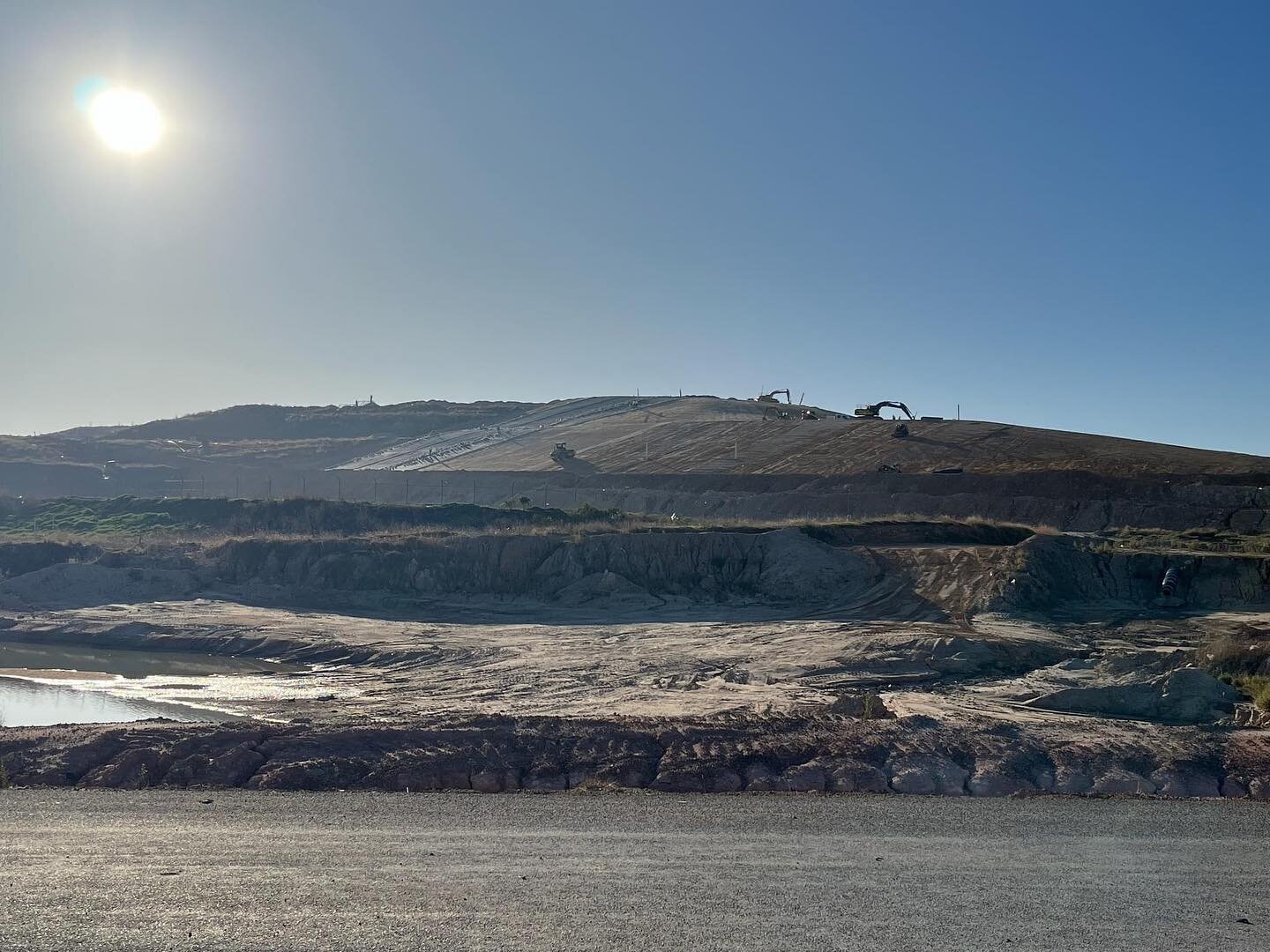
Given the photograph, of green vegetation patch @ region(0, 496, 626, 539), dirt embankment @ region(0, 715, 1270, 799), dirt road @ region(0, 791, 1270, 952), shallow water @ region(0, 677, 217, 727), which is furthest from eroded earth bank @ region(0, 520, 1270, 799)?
green vegetation patch @ region(0, 496, 626, 539)

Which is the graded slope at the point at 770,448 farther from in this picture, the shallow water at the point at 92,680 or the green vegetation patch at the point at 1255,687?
the shallow water at the point at 92,680

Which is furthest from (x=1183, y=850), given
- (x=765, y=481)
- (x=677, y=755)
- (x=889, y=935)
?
(x=765, y=481)

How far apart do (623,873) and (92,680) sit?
23.3m

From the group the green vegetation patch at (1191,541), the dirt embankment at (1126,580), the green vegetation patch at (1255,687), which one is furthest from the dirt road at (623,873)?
the green vegetation patch at (1191,541)

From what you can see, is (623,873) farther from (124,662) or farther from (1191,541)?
(1191,541)

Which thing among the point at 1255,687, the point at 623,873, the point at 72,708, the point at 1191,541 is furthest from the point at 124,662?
the point at 1191,541

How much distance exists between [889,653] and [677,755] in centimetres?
1214

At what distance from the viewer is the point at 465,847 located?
41.0 feet

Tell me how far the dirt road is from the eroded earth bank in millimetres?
1256

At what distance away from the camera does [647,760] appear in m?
16.1

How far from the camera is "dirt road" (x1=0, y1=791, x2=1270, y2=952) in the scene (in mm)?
10133

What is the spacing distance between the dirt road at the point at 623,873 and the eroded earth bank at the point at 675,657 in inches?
49.4

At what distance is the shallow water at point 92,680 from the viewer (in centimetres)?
2481

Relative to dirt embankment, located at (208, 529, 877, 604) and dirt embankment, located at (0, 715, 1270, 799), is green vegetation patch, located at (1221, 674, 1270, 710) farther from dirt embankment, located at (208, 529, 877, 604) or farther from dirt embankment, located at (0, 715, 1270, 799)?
dirt embankment, located at (208, 529, 877, 604)
